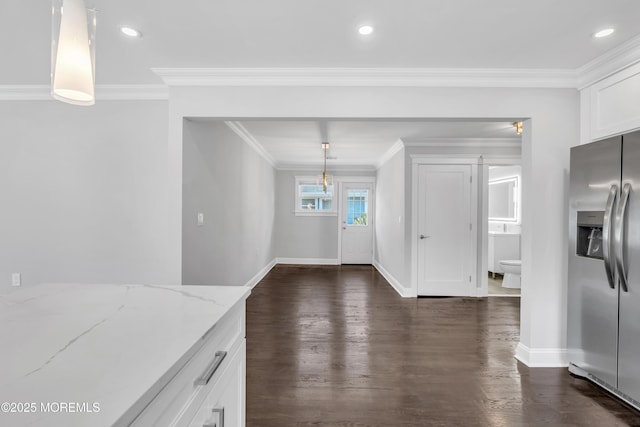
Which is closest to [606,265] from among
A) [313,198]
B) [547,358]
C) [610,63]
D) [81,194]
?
[547,358]

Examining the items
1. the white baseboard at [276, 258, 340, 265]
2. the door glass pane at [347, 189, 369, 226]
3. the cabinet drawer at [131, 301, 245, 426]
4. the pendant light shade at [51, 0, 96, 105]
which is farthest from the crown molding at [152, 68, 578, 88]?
the white baseboard at [276, 258, 340, 265]

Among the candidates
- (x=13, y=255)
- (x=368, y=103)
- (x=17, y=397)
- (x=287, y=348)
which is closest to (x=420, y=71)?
(x=368, y=103)

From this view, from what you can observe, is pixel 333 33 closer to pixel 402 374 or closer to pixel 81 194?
pixel 402 374

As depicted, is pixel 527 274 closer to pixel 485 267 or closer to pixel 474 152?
pixel 485 267

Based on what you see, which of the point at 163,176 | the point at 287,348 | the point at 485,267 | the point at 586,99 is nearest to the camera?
the point at 586,99

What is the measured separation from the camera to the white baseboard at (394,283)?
483 cm

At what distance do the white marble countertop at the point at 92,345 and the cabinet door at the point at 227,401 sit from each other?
0.23 meters

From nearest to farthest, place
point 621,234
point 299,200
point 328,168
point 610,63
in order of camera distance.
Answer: point 621,234 → point 610,63 → point 328,168 → point 299,200

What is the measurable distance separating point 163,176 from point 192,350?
9.07 ft

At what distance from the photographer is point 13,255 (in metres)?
3.28

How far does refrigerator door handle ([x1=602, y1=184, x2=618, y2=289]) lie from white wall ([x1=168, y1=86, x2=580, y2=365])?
1.81ft

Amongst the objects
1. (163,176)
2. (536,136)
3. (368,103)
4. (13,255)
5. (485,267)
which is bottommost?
(485,267)

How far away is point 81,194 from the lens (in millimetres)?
3238

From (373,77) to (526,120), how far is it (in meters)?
1.42
